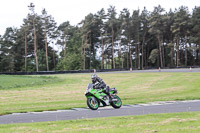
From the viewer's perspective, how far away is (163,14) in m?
85.4

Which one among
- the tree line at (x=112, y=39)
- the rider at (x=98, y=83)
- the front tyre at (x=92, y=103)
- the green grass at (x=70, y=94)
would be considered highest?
the tree line at (x=112, y=39)

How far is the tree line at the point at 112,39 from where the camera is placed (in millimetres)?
82125

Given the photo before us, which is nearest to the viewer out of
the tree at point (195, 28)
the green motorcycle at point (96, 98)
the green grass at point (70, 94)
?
the green motorcycle at point (96, 98)

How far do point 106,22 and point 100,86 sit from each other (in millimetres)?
75288

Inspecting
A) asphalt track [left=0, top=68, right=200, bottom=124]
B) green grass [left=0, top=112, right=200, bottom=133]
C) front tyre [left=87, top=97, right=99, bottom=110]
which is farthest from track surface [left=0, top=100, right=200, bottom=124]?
green grass [left=0, top=112, right=200, bottom=133]

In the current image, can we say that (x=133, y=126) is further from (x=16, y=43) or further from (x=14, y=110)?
(x=16, y=43)

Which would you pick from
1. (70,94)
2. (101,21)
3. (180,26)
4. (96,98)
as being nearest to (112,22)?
(101,21)

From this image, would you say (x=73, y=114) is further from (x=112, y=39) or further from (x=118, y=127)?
(x=112, y=39)

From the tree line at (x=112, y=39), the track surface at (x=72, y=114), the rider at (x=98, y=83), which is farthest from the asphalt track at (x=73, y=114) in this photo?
the tree line at (x=112, y=39)

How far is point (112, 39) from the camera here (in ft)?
290

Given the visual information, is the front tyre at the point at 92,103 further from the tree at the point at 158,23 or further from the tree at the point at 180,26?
the tree at the point at 158,23

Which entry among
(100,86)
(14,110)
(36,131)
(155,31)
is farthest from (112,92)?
(155,31)

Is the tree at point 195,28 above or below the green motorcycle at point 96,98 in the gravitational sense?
above

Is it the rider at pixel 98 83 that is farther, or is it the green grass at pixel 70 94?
the green grass at pixel 70 94
